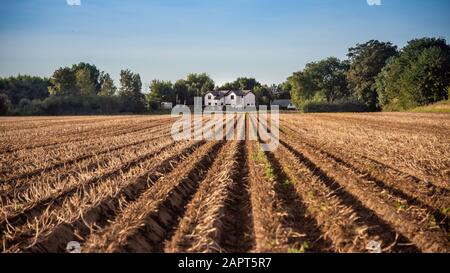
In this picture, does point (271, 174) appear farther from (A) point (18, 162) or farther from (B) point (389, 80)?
(B) point (389, 80)

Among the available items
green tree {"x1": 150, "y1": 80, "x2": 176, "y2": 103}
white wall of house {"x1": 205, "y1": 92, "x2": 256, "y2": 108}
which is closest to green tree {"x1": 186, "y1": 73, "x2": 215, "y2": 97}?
white wall of house {"x1": 205, "y1": 92, "x2": 256, "y2": 108}

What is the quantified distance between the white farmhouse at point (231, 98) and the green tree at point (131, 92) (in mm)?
22022

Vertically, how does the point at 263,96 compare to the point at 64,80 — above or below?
below

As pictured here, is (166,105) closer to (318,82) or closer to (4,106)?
(4,106)

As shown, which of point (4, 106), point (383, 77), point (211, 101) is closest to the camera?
point (4, 106)

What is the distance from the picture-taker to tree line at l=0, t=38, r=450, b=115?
49500mm

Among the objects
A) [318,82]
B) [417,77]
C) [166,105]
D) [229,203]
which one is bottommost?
[229,203]

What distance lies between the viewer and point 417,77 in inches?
1941

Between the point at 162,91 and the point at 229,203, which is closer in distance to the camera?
the point at 229,203

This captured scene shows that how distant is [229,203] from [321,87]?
90192 mm

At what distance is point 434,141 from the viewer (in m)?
14.8

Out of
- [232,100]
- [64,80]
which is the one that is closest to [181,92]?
[232,100]

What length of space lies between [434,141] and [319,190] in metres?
9.78
